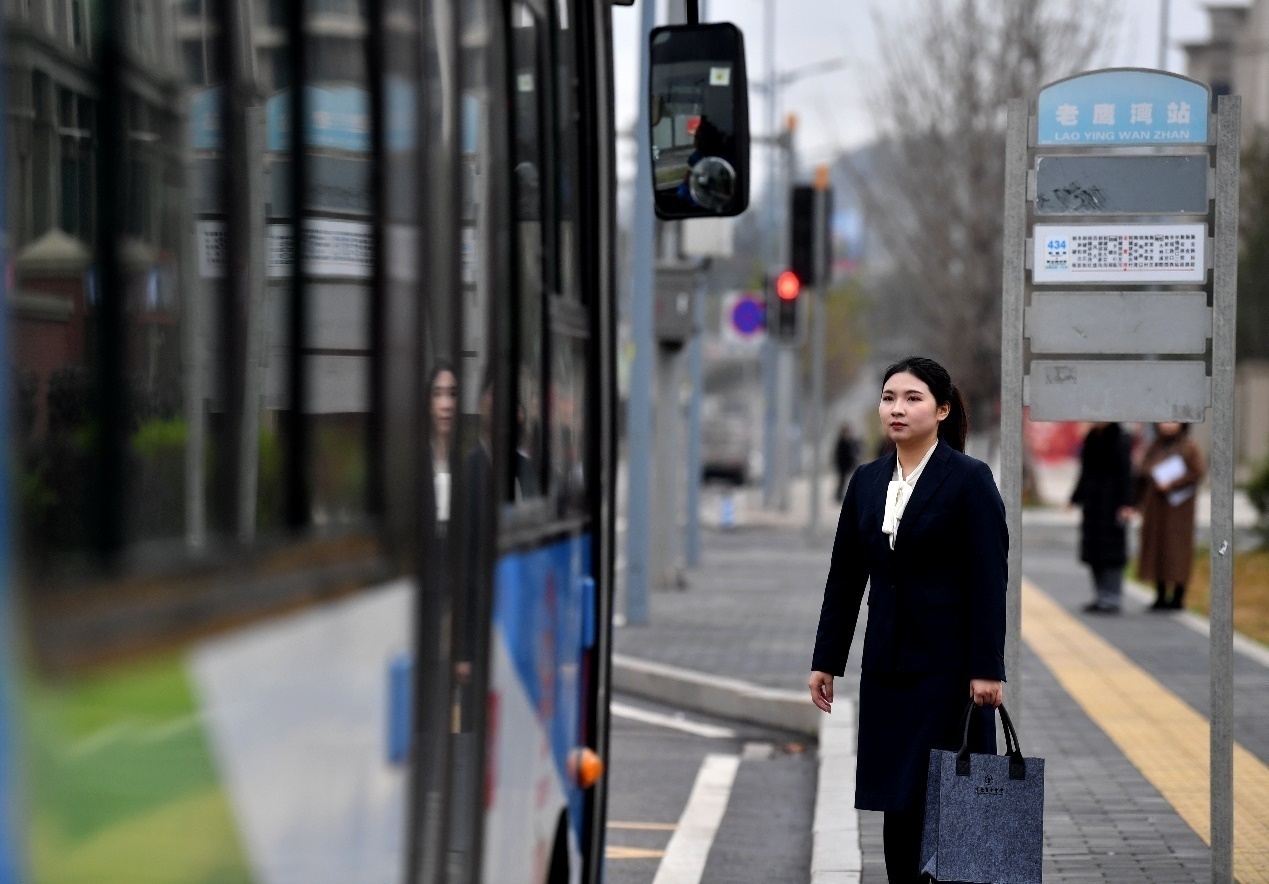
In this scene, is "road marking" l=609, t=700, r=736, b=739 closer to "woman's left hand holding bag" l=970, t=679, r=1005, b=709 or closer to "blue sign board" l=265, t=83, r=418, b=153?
"woman's left hand holding bag" l=970, t=679, r=1005, b=709

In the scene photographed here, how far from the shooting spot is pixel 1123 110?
6297 mm

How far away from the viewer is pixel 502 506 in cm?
350

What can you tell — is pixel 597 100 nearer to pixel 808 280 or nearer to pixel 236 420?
pixel 236 420

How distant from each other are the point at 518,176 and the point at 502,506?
0.63 m

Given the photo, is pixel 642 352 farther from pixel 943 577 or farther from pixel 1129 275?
pixel 943 577

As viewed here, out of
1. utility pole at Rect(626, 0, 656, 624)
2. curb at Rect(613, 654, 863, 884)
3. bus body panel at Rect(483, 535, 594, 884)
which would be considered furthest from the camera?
utility pole at Rect(626, 0, 656, 624)

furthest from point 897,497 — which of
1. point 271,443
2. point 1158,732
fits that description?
point 1158,732

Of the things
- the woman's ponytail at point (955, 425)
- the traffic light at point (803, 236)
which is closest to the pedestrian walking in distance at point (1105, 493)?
the traffic light at point (803, 236)

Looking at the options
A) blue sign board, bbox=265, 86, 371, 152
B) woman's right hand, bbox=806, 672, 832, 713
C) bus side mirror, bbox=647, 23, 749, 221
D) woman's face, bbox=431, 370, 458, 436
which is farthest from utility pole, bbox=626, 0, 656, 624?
blue sign board, bbox=265, 86, 371, 152

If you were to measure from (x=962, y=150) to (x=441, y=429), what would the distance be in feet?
127

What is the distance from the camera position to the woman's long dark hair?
5.21 meters

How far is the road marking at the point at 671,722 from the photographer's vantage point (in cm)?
1067

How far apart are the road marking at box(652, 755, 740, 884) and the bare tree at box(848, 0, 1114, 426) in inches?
1224

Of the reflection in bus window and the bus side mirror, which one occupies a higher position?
the bus side mirror
